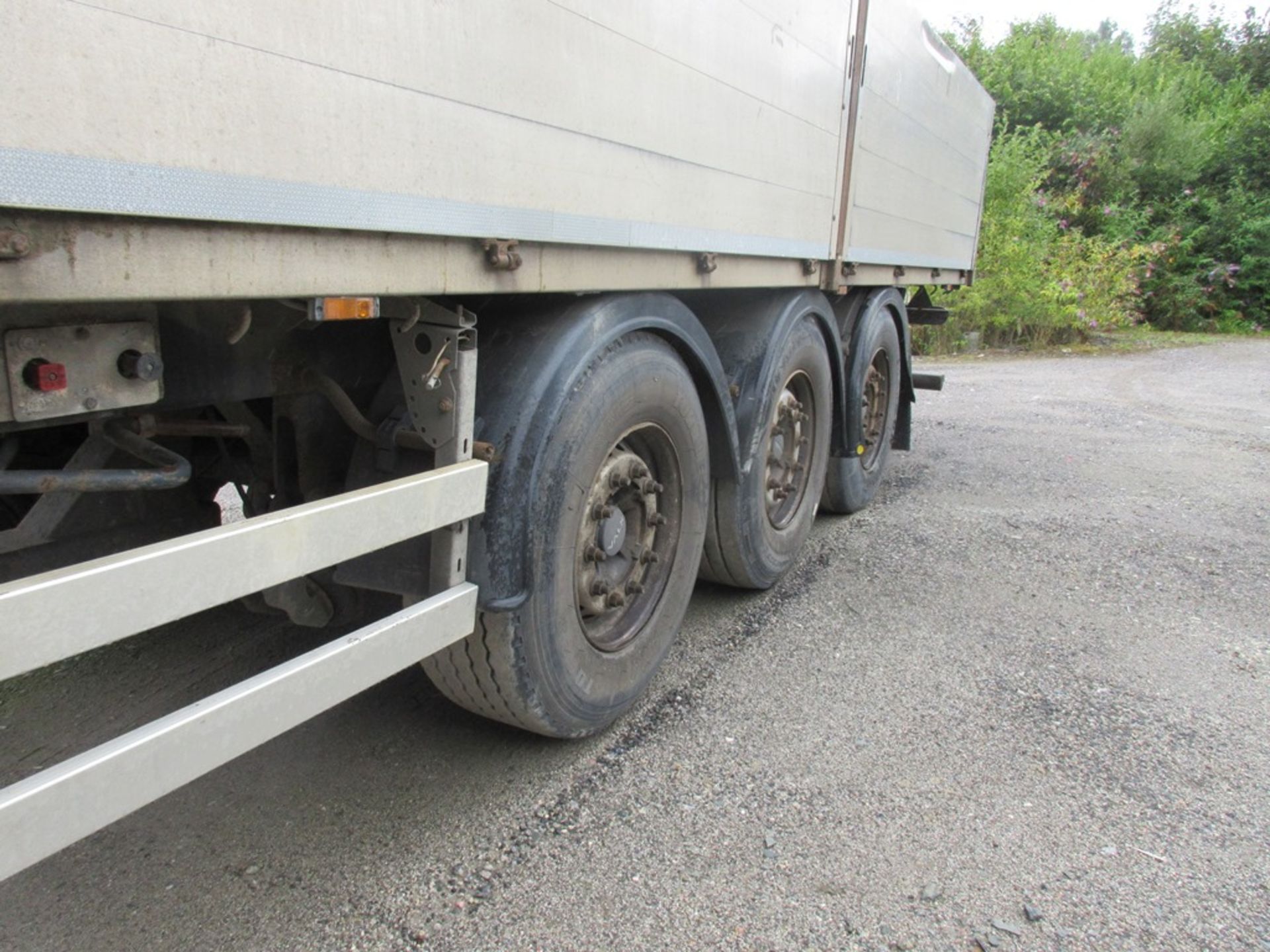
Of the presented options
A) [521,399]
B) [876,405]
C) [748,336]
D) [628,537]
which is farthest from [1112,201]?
[521,399]

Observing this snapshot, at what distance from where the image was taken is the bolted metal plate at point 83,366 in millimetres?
1383

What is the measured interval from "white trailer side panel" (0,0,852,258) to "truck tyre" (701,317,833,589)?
84 cm

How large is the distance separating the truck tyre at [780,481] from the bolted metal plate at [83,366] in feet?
7.32

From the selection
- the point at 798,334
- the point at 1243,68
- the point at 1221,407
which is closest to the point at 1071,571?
the point at 798,334

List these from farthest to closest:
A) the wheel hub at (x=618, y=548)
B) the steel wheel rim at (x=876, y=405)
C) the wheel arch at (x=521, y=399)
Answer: the steel wheel rim at (x=876, y=405) < the wheel hub at (x=618, y=548) < the wheel arch at (x=521, y=399)

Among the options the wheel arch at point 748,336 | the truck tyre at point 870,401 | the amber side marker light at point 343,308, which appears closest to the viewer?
the amber side marker light at point 343,308

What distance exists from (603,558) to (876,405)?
3.51m

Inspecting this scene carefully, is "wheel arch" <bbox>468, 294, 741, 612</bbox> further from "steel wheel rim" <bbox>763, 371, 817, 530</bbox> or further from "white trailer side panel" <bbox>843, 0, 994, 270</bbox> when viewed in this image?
"white trailer side panel" <bbox>843, 0, 994, 270</bbox>

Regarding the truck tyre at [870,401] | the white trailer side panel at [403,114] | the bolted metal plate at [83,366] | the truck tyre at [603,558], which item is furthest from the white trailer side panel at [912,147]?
the bolted metal plate at [83,366]

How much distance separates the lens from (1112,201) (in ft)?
62.0

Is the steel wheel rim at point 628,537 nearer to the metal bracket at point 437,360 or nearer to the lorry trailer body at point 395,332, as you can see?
the lorry trailer body at point 395,332

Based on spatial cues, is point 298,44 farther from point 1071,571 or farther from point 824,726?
point 1071,571

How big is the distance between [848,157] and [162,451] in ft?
10.3

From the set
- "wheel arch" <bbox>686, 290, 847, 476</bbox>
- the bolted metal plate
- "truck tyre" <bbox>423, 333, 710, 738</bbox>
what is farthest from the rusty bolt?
"wheel arch" <bbox>686, 290, 847, 476</bbox>
